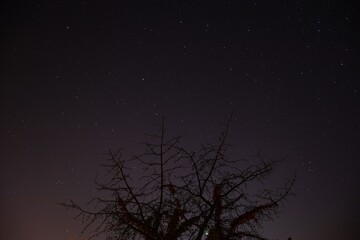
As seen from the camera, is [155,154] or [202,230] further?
[155,154]

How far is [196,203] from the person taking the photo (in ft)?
15.7

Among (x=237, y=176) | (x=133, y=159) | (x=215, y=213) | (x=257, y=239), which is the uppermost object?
(x=133, y=159)

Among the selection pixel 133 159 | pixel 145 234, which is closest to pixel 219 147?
pixel 133 159

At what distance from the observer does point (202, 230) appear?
4.63 m

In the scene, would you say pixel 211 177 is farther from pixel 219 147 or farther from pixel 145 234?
pixel 145 234

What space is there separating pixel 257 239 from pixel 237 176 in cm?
78

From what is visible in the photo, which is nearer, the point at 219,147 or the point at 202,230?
the point at 202,230

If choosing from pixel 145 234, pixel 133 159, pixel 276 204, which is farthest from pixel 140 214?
pixel 276 204

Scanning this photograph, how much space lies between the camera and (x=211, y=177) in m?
4.88

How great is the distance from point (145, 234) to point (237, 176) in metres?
1.31

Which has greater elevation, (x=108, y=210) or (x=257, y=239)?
(x=108, y=210)

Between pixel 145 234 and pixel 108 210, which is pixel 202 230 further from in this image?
pixel 108 210

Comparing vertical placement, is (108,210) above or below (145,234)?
above

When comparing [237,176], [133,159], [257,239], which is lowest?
[257,239]
